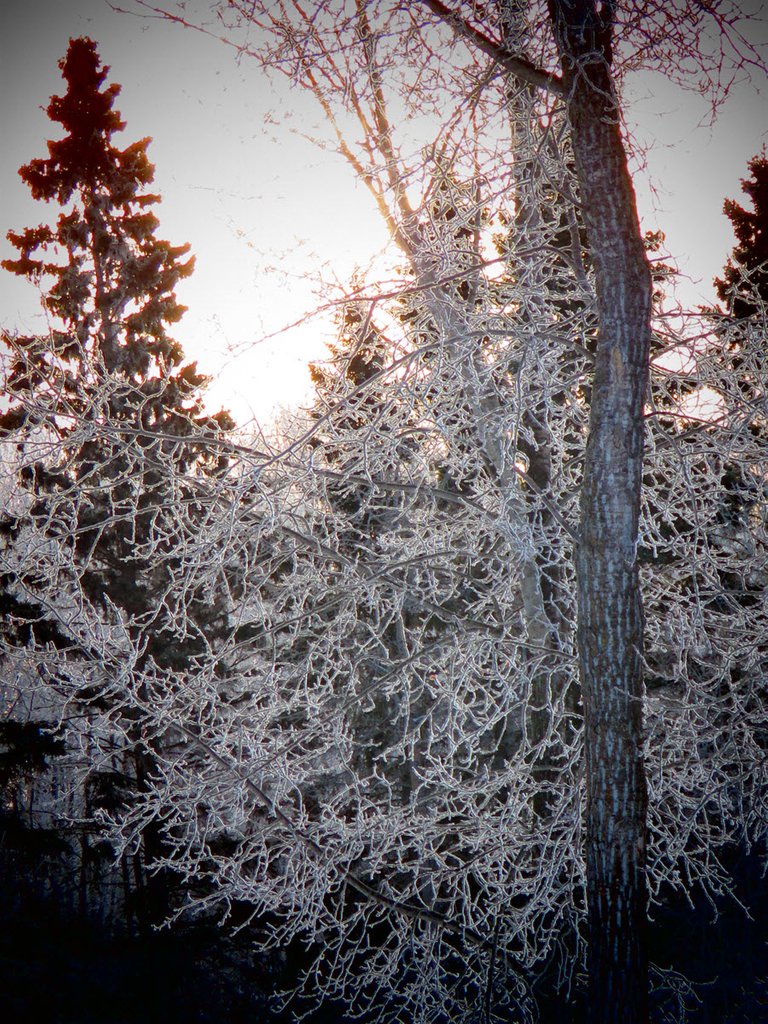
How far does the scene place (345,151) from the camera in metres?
5.88

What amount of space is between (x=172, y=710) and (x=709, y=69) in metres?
4.98

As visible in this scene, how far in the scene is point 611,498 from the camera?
3.35m

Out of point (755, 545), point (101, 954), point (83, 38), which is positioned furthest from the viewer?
point (101, 954)

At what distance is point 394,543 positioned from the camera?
18.2ft

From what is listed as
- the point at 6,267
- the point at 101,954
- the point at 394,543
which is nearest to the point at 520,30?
the point at 394,543

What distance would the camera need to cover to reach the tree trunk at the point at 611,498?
3262 millimetres

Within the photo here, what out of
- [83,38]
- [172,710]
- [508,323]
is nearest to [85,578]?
[172,710]

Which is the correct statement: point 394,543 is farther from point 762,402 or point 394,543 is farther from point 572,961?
point 572,961

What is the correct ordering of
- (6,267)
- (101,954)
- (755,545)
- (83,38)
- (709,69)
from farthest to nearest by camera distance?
(101,954)
(83,38)
(6,267)
(755,545)
(709,69)

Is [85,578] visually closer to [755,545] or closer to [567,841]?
[567,841]

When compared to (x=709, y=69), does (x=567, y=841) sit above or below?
below

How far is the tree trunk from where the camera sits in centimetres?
326

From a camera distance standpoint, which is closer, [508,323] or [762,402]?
[762,402]

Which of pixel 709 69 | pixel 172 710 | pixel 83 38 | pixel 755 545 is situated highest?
pixel 83 38
